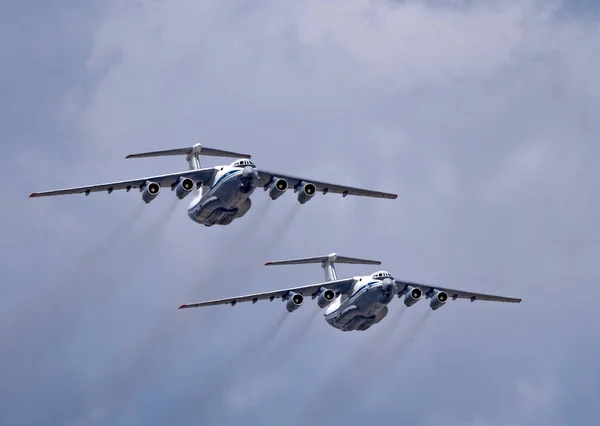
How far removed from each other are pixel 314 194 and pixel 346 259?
37.6ft

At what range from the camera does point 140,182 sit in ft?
266

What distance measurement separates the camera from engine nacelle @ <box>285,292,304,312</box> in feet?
277

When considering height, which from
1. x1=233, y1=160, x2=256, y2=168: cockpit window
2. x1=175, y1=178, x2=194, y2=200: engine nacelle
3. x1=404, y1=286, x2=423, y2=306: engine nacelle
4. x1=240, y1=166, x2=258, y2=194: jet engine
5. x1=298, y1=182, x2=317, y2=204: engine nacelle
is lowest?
x1=175, y1=178, x2=194, y2=200: engine nacelle

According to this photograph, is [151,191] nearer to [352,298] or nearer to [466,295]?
[352,298]

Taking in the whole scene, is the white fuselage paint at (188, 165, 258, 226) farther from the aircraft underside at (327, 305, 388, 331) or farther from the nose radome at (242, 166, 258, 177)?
the aircraft underside at (327, 305, 388, 331)

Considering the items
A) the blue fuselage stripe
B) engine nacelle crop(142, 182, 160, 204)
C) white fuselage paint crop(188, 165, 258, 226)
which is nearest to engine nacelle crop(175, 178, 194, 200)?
white fuselage paint crop(188, 165, 258, 226)

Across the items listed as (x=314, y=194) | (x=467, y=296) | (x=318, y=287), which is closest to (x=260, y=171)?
(x=314, y=194)

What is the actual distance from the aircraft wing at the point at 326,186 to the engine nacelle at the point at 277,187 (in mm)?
461

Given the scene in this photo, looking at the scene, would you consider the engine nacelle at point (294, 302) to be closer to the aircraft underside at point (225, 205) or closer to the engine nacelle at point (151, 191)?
the aircraft underside at point (225, 205)

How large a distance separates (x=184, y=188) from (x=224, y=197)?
7.28 ft

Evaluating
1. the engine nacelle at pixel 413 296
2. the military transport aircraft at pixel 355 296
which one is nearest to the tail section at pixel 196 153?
the military transport aircraft at pixel 355 296

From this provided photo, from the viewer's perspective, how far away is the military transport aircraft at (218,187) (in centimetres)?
7956

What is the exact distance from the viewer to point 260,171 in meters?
83.1

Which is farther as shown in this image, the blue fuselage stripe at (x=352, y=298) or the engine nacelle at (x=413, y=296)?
the engine nacelle at (x=413, y=296)
